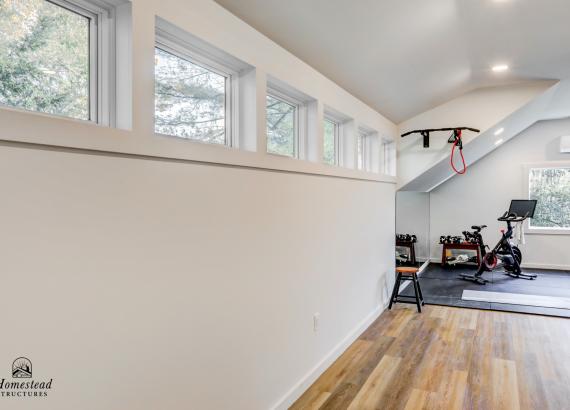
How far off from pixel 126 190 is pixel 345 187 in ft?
7.48

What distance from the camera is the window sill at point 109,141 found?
109 centimetres

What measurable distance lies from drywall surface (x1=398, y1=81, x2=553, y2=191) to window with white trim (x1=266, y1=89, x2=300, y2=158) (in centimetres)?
235

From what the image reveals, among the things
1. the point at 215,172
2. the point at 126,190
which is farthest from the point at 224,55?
the point at 126,190

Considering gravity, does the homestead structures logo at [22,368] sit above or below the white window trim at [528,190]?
below

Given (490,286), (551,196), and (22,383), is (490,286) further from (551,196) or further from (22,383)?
(22,383)

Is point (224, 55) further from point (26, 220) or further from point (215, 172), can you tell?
point (26, 220)

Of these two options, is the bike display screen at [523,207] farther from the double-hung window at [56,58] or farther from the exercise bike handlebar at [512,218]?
the double-hung window at [56,58]

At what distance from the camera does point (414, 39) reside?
112 inches

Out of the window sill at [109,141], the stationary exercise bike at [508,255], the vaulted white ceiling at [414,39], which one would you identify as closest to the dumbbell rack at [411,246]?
the stationary exercise bike at [508,255]

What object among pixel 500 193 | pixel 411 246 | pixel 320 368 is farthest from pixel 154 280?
pixel 500 193

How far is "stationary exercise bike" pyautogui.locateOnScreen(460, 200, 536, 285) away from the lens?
19.6 feet

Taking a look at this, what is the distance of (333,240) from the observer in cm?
318

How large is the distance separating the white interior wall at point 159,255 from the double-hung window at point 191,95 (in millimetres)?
150

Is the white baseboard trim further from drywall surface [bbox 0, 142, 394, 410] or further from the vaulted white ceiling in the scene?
the vaulted white ceiling
